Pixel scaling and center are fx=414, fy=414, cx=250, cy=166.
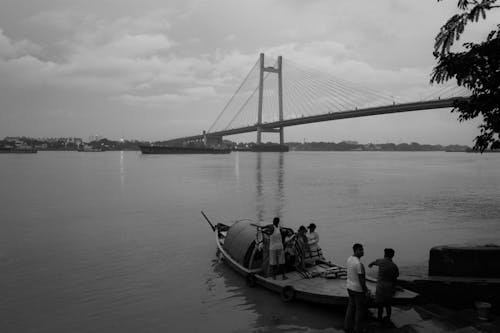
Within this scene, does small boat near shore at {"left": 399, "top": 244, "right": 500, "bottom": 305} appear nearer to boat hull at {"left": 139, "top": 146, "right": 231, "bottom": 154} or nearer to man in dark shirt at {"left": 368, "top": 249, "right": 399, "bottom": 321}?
man in dark shirt at {"left": 368, "top": 249, "right": 399, "bottom": 321}

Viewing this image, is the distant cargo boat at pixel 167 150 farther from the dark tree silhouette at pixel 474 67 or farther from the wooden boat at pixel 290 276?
the dark tree silhouette at pixel 474 67

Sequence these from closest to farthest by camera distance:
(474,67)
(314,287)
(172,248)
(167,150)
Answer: (474,67) → (314,287) → (172,248) → (167,150)

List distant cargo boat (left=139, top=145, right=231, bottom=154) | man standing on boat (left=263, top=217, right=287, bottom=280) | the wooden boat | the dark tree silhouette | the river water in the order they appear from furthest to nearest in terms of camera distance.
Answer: distant cargo boat (left=139, top=145, right=231, bottom=154) → man standing on boat (left=263, top=217, right=287, bottom=280) → the river water → the wooden boat → the dark tree silhouette

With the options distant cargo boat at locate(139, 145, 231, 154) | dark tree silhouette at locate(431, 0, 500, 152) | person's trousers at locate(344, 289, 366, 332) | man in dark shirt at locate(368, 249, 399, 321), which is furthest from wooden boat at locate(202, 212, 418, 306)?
distant cargo boat at locate(139, 145, 231, 154)

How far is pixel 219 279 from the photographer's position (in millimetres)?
11969

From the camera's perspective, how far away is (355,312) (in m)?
7.63

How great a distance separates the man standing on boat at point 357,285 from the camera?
725 centimetres

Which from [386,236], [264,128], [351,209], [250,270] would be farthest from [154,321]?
[264,128]

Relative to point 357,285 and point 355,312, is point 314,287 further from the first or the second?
point 357,285

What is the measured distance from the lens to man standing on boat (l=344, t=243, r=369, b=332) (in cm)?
725

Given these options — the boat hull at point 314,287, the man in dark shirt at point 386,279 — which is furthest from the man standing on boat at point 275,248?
the man in dark shirt at point 386,279

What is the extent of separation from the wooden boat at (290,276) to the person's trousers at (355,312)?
501mm

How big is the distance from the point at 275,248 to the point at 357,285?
280 cm

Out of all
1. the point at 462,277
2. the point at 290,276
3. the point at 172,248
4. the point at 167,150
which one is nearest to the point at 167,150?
the point at 167,150
